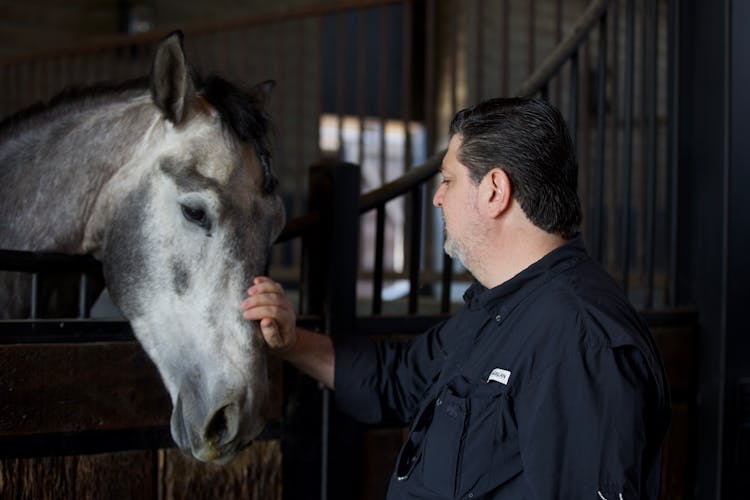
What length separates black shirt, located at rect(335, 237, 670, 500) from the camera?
3.26 ft

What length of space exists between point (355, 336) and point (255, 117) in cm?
46

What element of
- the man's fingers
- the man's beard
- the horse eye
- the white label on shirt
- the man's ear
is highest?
the man's ear

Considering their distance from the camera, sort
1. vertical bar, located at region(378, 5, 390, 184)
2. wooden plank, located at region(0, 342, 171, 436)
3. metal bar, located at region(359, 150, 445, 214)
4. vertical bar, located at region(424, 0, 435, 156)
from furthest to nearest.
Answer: vertical bar, located at region(378, 5, 390, 184) < vertical bar, located at region(424, 0, 435, 156) < metal bar, located at region(359, 150, 445, 214) < wooden plank, located at region(0, 342, 171, 436)

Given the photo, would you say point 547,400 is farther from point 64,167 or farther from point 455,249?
point 64,167

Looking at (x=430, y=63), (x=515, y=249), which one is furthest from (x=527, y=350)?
(x=430, y=63)

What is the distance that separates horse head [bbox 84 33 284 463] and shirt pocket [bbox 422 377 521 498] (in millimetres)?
287

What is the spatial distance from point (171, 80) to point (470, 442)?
2.58 ft

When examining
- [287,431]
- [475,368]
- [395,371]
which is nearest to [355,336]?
[395,371]

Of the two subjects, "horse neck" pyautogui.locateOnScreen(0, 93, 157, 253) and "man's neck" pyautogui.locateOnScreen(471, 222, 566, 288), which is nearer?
"man's neck" pyautogui.locateOnScreen(471, 222, 566, 288)

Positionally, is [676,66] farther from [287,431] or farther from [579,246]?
[287,431]

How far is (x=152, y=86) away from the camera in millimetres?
1395

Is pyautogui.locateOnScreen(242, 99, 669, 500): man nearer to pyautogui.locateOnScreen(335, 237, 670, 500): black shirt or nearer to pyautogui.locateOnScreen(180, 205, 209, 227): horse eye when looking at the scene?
pyautogui.locateOnScreen(335, 237, 670, 500): black shirt

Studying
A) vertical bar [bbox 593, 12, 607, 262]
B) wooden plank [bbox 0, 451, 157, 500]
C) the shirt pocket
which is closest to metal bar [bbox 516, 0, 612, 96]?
vertical bar [bbox 593, 12, 607, 262]

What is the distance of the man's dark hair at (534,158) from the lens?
45.1 inches
